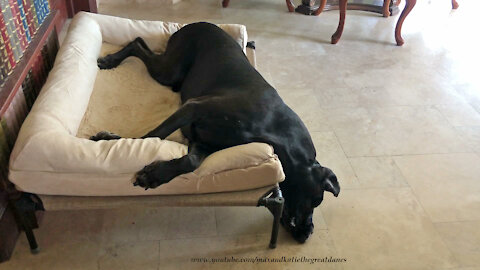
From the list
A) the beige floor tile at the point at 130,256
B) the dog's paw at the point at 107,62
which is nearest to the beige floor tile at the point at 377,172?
the beige floor tile at the point at 130,256

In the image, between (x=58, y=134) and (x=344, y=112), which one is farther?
(x=344, y=112)

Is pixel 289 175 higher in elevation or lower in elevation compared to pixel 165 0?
higher

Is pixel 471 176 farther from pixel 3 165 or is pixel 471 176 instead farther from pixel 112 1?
pixel 112 1

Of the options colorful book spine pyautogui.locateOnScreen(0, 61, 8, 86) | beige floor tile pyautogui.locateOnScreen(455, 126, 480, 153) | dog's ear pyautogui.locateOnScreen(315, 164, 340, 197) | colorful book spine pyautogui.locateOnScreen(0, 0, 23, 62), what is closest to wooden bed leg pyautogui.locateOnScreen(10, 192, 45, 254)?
colorful book spine pyautogui.locateOnScreen(0, 61, 8, 86)

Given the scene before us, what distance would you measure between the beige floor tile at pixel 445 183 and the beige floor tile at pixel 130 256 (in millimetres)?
1193

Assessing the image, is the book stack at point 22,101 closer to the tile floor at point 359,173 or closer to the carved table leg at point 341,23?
the tile floor at point 359,173

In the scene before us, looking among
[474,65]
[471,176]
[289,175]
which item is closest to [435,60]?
[474,65]

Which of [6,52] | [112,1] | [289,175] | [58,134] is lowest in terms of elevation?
[112,1]

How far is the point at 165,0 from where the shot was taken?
13.2 ft

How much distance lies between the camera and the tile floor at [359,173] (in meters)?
1.76

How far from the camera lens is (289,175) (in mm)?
1675

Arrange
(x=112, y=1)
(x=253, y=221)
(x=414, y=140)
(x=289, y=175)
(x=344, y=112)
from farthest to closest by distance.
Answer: (x=112, y=1), (x=344, y=112), (x=414, y=140), (x=253, y=221), (x=289, y=175)

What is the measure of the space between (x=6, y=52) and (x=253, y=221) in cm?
115

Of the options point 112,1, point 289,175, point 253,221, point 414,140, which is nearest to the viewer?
point 289,175
